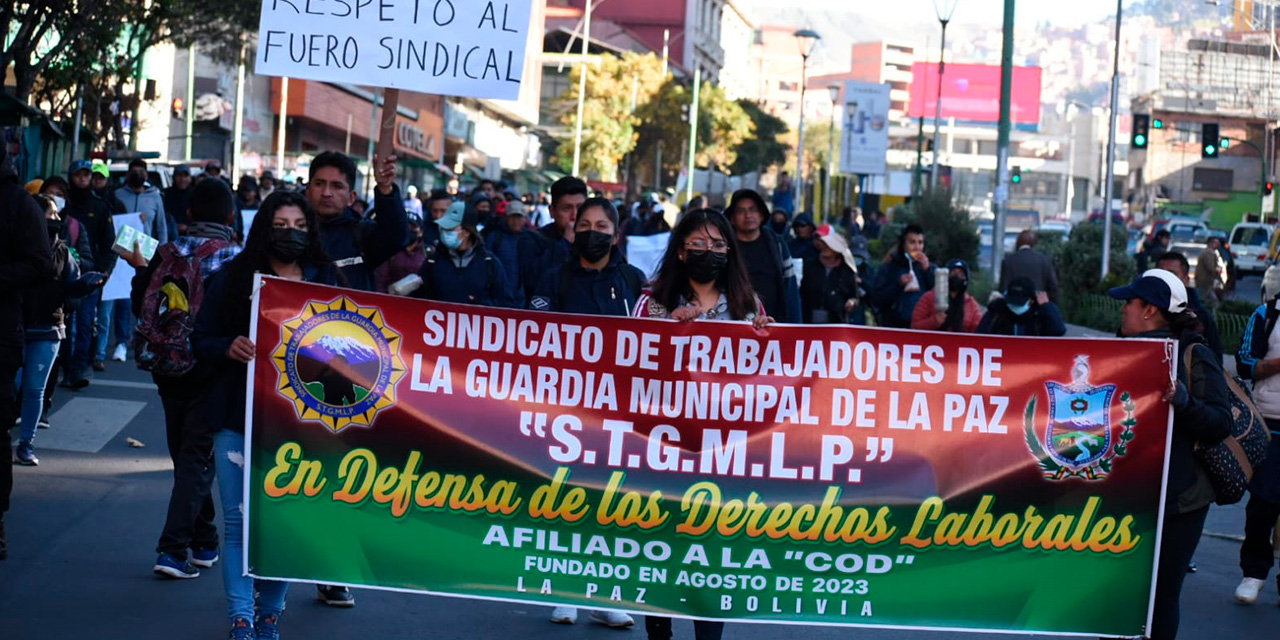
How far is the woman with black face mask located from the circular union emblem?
179 cm

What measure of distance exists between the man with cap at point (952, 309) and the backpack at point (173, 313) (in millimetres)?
6826

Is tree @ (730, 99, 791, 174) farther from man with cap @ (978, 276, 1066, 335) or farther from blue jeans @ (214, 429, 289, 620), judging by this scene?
blue jeans @ (214, 429, 289, 620)

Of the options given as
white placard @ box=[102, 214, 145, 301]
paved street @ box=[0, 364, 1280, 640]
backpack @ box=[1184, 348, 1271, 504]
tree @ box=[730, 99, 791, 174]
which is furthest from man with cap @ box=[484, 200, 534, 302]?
tree @ box=[730, 99, 791, 174]

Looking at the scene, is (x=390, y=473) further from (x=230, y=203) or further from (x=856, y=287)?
(x=856, y=287)

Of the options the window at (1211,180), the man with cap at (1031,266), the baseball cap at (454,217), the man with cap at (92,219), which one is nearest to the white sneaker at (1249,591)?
the baseball cap at (454,217)

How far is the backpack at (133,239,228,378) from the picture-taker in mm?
6871

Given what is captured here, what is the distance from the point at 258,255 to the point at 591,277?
6.42 ft

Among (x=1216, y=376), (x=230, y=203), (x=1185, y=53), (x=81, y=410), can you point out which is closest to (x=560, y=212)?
(x=230, y=203)

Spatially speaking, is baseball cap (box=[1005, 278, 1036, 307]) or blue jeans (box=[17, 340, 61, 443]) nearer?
blue jeans (box=[17, 340, 61, 443])

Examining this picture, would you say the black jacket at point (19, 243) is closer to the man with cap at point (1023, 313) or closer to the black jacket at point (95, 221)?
the man with cap at point (1023, 313)

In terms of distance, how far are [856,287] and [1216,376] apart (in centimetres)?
777

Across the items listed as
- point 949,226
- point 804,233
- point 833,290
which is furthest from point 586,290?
point 949,226

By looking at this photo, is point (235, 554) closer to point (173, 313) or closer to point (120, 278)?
point (173, 313)

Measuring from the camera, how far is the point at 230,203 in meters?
7.15
